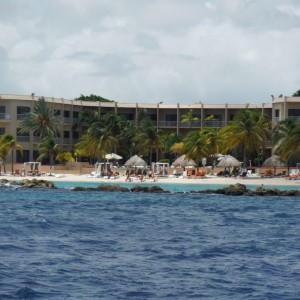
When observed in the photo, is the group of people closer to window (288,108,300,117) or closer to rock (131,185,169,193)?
rock (131,185,169,193)

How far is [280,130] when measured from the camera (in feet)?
278

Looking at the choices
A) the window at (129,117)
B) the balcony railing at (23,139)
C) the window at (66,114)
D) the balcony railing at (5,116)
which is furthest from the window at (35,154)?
the window at (129,117)

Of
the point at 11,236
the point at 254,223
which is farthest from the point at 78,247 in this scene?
the point at 254,223

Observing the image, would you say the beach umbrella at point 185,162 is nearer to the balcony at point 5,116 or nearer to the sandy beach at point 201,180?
the sandy beach at point 201,180

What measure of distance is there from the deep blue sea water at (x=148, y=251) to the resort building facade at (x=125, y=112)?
45.4 m

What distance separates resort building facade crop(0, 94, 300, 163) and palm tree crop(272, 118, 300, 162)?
977cm

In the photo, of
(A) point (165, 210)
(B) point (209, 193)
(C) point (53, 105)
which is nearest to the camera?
(A) point (165, 210)

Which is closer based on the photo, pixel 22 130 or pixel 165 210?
pixel 165 210

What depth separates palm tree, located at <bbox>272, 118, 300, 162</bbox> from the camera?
260 feet

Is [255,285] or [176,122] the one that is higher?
[176,122]

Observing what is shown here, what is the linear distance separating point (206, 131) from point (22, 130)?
72.9 feet

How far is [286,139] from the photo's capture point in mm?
81125

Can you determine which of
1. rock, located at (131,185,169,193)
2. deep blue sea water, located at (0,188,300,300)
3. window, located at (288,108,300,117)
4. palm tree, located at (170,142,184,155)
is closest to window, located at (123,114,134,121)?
palm tree, located at (170,142,184,155)

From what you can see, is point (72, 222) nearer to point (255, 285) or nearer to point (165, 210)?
point (165, 210)
